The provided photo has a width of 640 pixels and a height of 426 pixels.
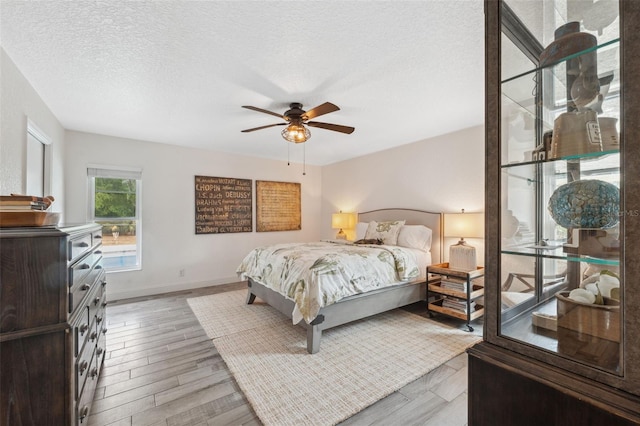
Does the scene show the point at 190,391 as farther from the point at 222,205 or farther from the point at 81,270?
the point at 222,205

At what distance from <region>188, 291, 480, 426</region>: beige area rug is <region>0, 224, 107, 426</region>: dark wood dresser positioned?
1.11 meters

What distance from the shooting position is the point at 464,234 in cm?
325

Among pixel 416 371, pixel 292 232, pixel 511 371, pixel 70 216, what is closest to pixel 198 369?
pixel 416 371

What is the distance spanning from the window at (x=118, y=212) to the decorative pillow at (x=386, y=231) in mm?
3768

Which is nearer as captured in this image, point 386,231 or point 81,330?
point 81,330

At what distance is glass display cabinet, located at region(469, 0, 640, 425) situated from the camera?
1.89 ft

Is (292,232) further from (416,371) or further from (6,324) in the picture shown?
(6,324)

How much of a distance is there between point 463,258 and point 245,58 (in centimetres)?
307

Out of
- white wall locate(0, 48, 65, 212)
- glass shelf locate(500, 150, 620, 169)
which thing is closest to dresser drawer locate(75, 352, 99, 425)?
white wall locate(0, 48, 65, 212)

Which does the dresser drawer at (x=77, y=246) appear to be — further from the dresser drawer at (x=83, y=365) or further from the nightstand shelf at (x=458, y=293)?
the nightstand shelf at (x=458, y=293)

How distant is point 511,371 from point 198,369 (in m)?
2.34

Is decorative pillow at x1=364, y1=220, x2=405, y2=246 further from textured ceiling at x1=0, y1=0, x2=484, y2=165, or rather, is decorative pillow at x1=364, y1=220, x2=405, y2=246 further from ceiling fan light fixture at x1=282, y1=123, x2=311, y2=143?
ceiling fan light fixture at x1=282, y1=123, x2=311, y2=143

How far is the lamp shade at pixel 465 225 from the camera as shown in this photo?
3160 millimetres

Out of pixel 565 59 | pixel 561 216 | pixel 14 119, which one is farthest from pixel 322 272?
pixel 14 119
